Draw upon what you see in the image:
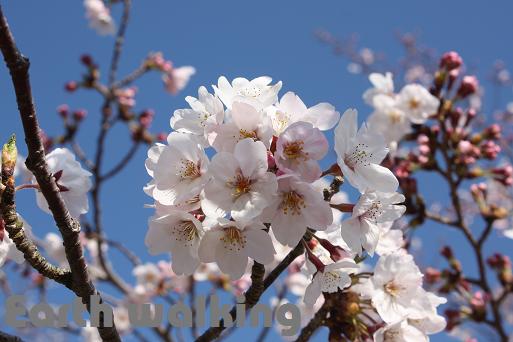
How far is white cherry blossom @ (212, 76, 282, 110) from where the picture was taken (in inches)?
56.9

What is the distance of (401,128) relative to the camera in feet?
13.0

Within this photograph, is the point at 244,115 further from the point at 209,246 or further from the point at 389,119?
the point at 389,119

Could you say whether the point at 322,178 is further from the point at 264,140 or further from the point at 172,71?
the point at 172,71

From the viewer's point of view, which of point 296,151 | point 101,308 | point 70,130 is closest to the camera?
point 296,151

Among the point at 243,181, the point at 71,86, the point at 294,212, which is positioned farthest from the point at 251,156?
the point at 71,86

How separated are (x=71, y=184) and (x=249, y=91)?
2.11 feet

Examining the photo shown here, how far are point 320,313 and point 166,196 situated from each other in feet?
2.47

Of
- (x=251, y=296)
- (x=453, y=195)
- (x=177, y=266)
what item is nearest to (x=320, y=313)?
(x=251, y=296)

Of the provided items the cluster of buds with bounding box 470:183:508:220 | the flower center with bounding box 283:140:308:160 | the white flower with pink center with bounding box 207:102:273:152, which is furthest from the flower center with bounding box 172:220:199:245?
the cluster of buds with bounding box 470:183:508:220

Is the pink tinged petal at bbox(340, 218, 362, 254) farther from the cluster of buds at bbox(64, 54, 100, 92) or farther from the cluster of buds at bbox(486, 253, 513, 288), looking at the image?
the cluster of buds at bbox(64, 54, 100, 92)

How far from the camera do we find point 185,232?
1516 millimetres

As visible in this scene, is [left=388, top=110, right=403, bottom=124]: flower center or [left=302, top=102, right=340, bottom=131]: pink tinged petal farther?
[left=388, top=110, right=403, bottom=124]: flower center

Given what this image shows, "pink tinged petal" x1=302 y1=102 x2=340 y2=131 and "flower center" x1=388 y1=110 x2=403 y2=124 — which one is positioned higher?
"flower center" x1=388 y1=110 x2=403 y2=124

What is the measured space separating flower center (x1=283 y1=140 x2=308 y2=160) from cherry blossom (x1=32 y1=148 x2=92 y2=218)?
72 centimetres
